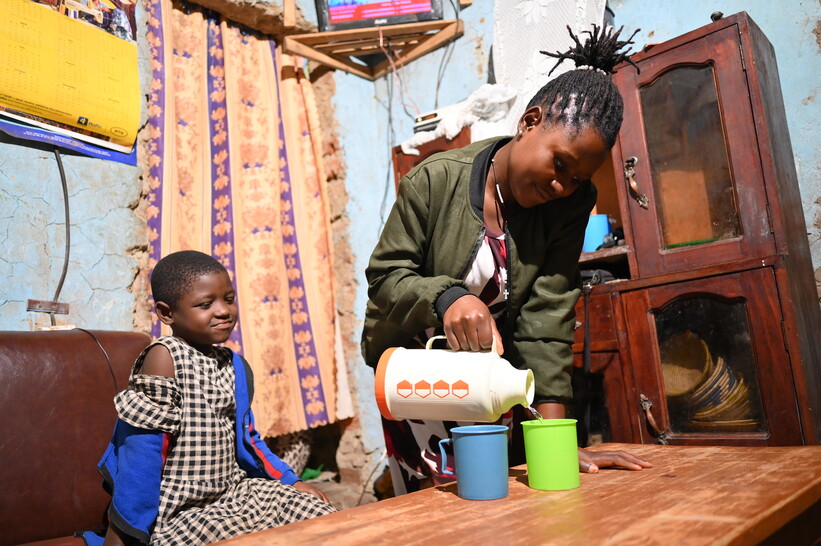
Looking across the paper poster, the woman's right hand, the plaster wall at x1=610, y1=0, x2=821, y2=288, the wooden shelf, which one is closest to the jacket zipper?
the woman's right hand

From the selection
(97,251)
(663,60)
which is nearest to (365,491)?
(97,251)

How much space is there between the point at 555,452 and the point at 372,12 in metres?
2.79

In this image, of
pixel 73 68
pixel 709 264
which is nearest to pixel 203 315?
pixel 73 68

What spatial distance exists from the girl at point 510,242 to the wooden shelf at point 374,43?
2004mm

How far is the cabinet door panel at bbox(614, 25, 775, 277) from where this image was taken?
6.45ft

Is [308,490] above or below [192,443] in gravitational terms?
below

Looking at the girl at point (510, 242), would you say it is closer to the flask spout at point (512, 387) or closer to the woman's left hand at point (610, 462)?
the woman's left hand at point (610, 462)

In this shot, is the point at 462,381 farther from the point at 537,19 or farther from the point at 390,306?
the point at 537,19

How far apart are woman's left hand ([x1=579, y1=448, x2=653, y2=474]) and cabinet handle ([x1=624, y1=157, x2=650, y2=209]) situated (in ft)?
3.95

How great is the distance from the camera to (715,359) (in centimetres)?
201

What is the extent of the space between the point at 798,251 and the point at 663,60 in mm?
807

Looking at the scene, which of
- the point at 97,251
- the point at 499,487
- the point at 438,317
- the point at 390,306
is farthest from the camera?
the point at 97,251

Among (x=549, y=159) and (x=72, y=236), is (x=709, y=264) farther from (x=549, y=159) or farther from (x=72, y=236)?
(x=72, y=236)

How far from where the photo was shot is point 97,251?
2.36m
